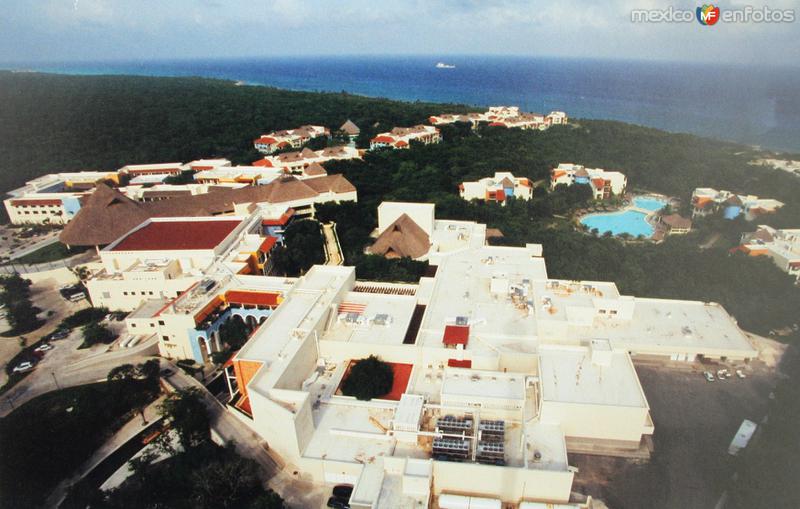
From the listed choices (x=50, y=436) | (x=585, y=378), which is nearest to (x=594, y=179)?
(x=585, y=378)

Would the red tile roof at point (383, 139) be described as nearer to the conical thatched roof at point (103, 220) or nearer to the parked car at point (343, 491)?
the conical thatched roof at point (103, 220)

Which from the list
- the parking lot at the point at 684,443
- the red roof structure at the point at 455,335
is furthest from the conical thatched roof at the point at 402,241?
the parking lot at the point at 684,443

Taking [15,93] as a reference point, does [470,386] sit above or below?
below

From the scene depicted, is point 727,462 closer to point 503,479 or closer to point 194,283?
point 503,479

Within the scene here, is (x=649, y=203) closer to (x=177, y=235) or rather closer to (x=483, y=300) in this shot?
(x=483, y=300)

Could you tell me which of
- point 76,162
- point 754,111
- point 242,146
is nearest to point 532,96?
point 754,111

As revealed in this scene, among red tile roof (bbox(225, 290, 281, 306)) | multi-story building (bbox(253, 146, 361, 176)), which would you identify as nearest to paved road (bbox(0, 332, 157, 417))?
red tile roof (bbox(225, 290, 281, 306))

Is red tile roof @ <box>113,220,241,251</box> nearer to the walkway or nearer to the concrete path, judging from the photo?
the walkway
